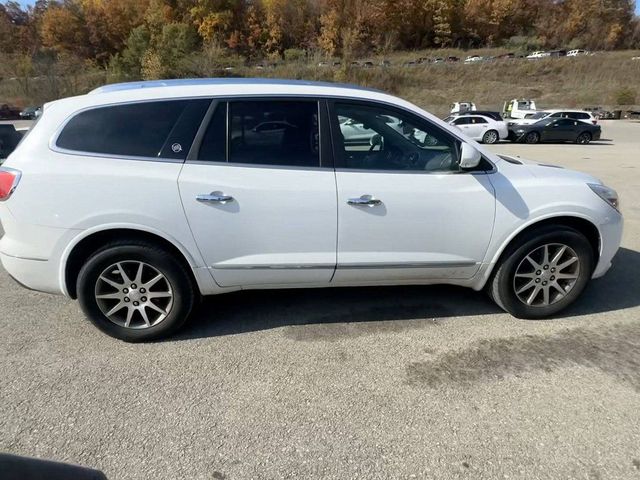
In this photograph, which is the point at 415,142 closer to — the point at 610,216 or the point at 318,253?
the point at 318,253

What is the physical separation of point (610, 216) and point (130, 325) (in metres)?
3.73

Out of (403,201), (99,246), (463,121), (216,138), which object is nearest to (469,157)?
(403,201)

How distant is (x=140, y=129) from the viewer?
304cm

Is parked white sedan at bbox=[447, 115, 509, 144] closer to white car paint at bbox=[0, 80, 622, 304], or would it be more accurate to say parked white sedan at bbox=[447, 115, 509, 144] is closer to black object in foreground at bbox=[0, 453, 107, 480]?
white car paint at bbox=[0, 80, 622, 304]

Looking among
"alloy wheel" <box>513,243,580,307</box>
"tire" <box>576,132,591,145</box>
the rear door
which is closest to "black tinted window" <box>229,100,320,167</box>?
the rear door

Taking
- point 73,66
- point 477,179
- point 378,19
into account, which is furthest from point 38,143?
point 378,19

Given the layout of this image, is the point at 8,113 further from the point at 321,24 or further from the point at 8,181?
the point at 321,24

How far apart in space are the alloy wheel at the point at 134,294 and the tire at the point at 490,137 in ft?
74.1

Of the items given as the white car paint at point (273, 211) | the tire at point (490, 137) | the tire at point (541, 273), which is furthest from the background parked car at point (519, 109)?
the white car paint at point (273, 211)

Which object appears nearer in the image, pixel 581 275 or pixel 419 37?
pixel 581 275

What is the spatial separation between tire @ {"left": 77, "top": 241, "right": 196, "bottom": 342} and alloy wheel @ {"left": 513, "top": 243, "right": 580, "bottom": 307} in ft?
8.26

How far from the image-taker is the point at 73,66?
5947cm

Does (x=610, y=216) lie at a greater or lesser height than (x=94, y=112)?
lesser

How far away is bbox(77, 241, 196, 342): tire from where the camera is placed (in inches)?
120
